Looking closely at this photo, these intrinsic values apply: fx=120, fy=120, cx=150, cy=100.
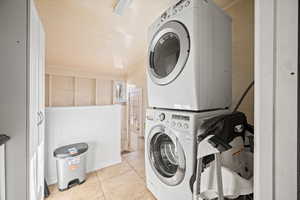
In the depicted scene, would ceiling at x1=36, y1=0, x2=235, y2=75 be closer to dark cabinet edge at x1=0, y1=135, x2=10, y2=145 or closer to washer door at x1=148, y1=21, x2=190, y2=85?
washer door at x1=148, y1=21, x2=190, y2=85

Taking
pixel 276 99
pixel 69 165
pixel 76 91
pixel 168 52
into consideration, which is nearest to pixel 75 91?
pixel 76 91

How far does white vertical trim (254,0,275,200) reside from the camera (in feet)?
1.31

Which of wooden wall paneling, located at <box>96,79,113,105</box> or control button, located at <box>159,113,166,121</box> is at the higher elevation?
wooden wall paneling, located at <box>96,79,113,105</box>

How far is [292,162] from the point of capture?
1.21 feet

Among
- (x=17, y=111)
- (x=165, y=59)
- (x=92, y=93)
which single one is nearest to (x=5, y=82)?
(x=17, y=111)

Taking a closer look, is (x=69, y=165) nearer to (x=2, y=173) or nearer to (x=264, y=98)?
(x=2, y=173)

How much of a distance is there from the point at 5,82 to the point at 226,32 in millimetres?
1749

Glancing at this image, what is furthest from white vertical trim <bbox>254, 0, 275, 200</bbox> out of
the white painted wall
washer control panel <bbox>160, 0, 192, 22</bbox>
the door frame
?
the white painted wall

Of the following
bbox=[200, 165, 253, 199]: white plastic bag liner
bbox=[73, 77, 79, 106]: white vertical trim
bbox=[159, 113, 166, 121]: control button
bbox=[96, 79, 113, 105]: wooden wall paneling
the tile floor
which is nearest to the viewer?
bbox=[200, 165, 253, 199]: white plastic bag liner

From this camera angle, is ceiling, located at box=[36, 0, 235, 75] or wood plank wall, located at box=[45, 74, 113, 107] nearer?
ceiling, located at box=[36, 0, 235, 75]

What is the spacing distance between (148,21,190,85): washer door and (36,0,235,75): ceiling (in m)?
0.62

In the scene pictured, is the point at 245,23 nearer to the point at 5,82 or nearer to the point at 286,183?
the point at 286,183

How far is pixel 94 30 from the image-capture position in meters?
1.79

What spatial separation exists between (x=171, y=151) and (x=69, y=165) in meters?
1.31
